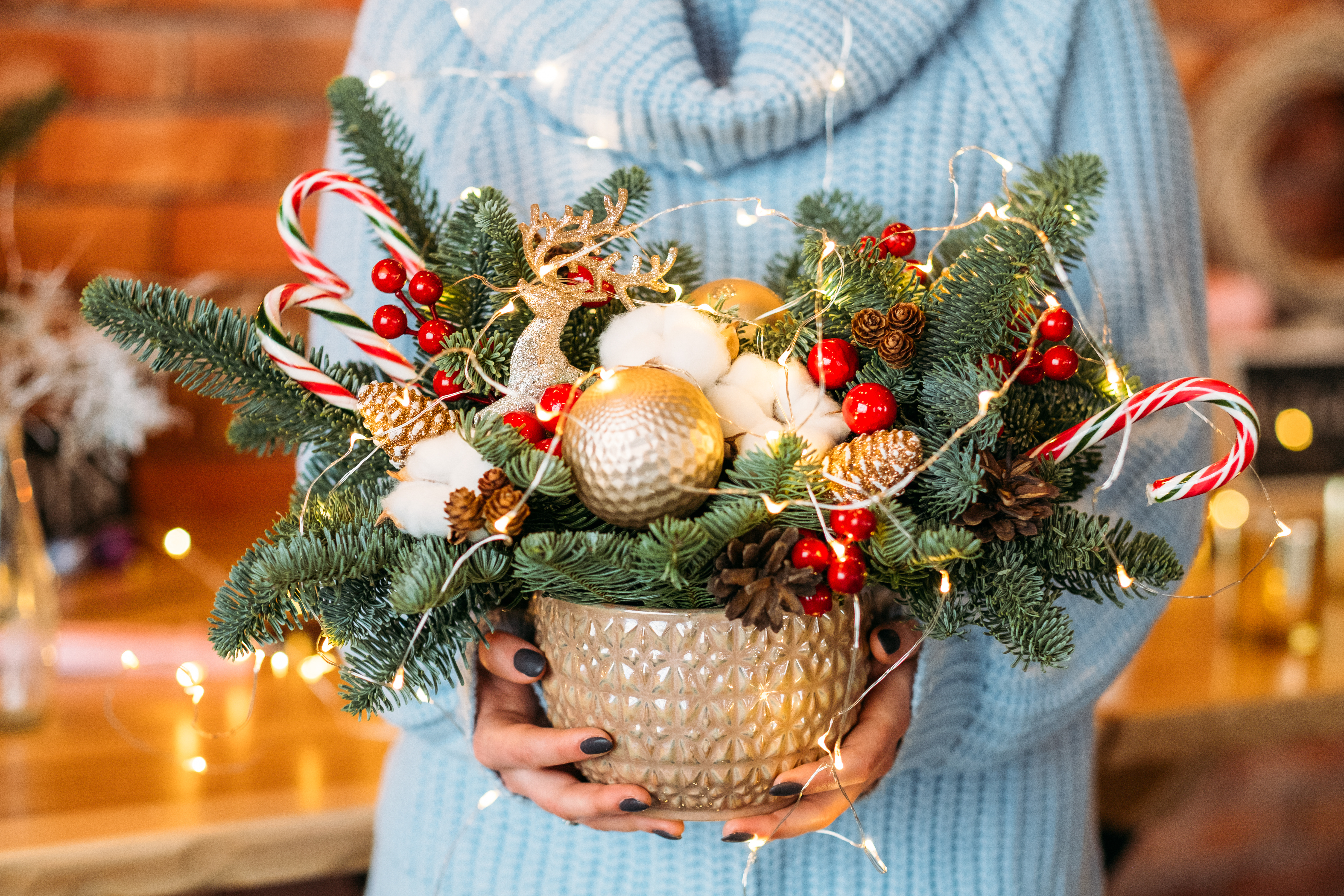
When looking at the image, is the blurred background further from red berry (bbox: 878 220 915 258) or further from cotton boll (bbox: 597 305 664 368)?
red berry (bbox: 878 220 915 258)

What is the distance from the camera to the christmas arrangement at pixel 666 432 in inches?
17.3

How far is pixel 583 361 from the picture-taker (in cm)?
55

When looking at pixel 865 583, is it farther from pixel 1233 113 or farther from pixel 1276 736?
pixel 1233 113

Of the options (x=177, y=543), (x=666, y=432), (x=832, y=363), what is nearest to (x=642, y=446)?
(x=666, y=432)

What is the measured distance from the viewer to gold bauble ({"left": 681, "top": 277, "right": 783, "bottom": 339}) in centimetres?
54

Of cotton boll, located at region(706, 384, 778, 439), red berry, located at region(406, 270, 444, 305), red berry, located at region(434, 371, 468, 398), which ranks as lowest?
cotton boll, located at region(706, 384, 778, 439)

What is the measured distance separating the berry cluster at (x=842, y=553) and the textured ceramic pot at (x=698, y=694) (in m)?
0.04

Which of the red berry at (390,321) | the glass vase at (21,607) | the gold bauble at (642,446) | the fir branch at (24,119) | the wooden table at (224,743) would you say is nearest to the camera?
the gold bauble at (642,446)

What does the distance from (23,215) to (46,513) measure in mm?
392

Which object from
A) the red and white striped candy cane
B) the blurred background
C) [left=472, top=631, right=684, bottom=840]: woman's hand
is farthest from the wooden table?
the red and white striped candy cane

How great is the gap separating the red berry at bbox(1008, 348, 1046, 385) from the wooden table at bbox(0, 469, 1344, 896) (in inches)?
24.9

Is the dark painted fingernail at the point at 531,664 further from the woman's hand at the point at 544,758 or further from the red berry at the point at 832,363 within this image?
the red berry at the point at 832,363

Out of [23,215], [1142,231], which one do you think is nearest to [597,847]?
[1142,231]

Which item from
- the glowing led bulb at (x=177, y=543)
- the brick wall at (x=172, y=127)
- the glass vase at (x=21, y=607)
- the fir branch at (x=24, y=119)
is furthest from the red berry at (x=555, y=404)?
the brick wall at (x=172, y=127)
